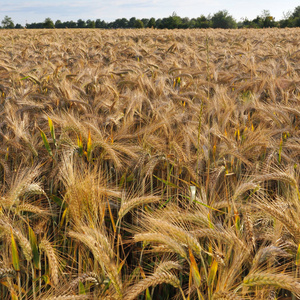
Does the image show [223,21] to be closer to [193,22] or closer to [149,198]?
[193,22]

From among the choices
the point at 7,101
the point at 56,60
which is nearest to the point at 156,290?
the point at 7,101

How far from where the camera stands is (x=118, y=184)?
202 centimetres

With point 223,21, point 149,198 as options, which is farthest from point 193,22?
point 149,198

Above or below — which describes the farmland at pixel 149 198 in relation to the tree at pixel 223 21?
below

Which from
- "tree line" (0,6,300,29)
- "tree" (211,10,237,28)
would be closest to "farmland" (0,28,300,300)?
"tree line" (0,6,300,29)

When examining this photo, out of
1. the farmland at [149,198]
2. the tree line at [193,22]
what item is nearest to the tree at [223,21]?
the tree line at [193,22]

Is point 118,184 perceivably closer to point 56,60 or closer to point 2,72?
point 2,72

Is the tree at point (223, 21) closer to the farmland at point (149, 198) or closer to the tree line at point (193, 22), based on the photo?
the tree line at point (193, 22)

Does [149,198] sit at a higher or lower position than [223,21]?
lower

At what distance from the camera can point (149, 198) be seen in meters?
1.47

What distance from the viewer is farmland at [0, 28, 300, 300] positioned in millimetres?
1135

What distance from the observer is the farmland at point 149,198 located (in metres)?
1.13

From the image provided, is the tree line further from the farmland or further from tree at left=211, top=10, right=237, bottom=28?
the farmland

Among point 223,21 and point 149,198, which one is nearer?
point 149,198
